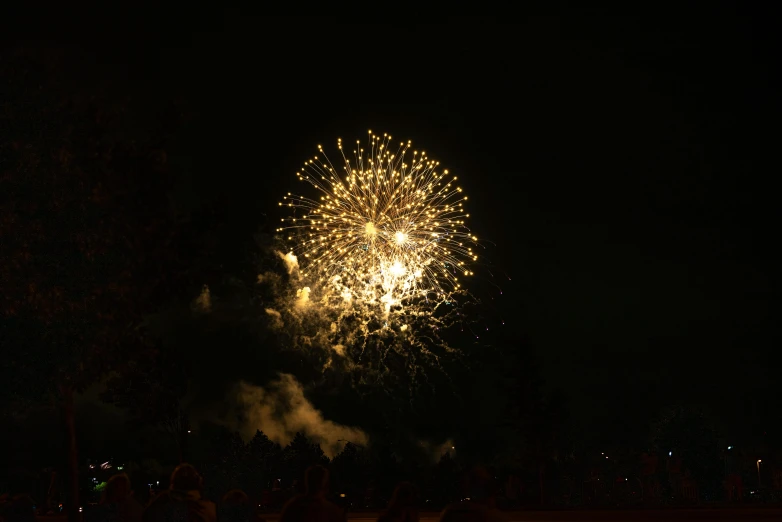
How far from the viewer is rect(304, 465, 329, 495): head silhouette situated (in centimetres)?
694

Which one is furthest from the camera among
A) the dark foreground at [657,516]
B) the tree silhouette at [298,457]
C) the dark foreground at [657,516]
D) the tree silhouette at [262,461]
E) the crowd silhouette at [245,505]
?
the tree silhouette at [298,457]

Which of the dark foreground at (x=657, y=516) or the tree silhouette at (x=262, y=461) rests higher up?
the tree silhouette at (x=262, y=461)

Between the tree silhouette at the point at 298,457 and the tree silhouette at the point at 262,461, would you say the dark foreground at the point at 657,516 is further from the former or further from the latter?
the tree silhouette at the point at 298,457

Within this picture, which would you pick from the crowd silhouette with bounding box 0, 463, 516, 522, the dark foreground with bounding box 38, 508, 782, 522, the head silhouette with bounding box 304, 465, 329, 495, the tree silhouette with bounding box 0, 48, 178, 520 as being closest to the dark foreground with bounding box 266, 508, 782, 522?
the dark foreground with bounding box 38, 508, 782, 522

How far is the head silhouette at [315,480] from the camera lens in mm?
6941

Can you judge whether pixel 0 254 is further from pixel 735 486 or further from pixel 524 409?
pixel 524 409

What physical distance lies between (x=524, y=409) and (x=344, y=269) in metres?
26.7

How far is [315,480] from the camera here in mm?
6949

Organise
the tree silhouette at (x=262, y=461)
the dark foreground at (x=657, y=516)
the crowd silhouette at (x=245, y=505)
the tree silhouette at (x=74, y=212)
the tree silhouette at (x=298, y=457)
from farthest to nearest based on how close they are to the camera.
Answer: the tree silhouette at (x=298, y=457) → the tree silhouette at (x=262, y=461) → the dark foreground at (x=657, y=516) → the tree silhouette at (x=74, y=212) → the crowd silhouette at (x=245, y=505)

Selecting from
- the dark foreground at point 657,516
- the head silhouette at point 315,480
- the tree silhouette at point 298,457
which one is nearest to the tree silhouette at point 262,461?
the tree silhouette at point 298,457

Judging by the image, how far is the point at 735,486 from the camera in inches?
1702

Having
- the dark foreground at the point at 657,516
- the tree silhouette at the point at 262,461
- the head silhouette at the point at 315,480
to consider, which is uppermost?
the tree silhouette at the point at 262,461

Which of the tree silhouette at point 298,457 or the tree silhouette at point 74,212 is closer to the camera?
the tree silhouette at point 74,212

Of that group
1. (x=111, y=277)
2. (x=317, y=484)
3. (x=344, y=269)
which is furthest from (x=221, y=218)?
(x=344, y=269)
